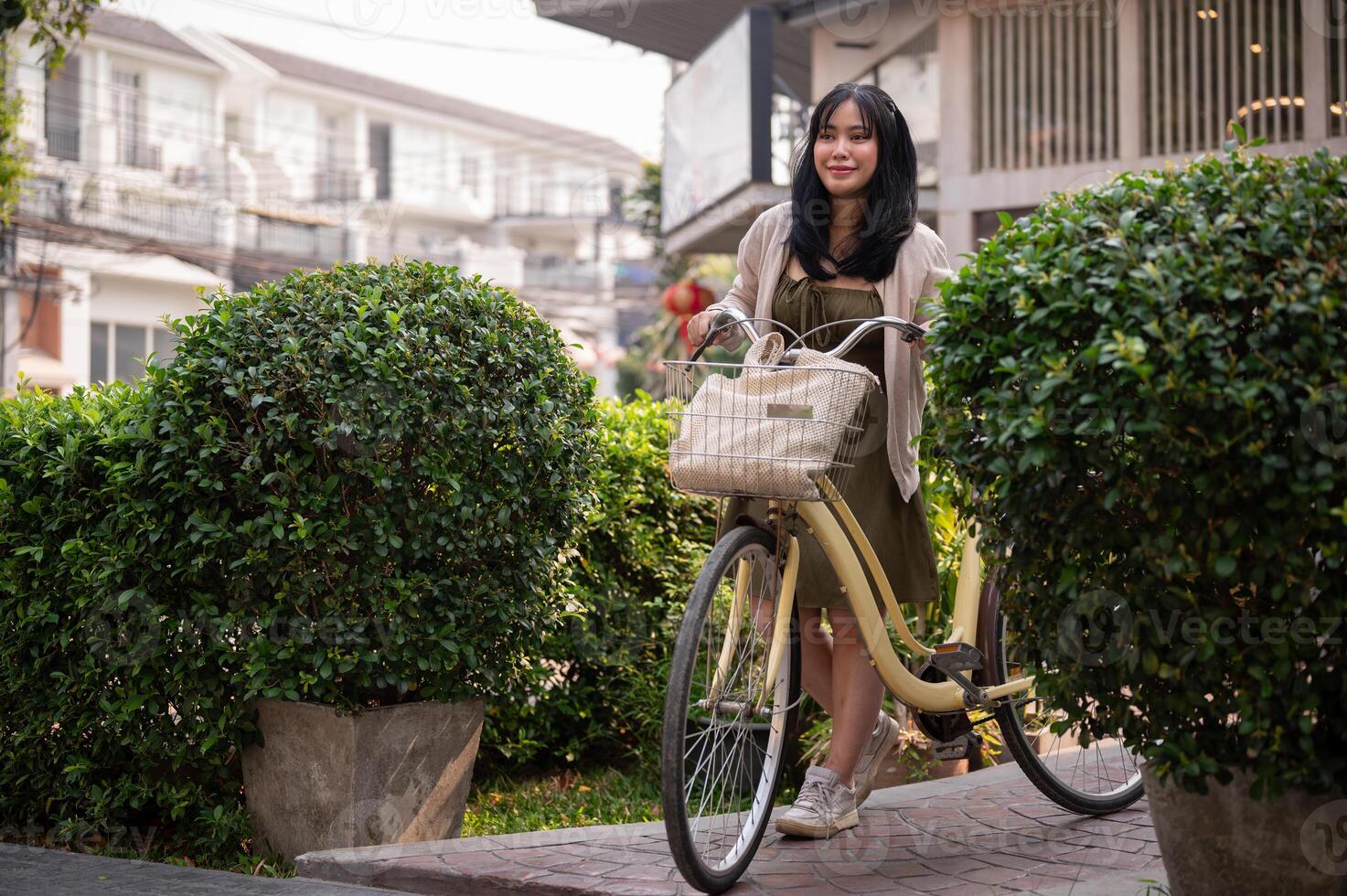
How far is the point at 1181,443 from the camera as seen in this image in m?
2.34

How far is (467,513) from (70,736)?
1.38 m

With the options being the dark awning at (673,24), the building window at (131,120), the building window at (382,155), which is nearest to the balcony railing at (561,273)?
the building window at (382,155)

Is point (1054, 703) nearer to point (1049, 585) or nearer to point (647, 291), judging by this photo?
point (1049, 585)

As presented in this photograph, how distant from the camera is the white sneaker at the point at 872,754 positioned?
357cm

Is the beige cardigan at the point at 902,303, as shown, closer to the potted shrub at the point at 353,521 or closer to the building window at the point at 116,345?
the potted shrub at the point at 353,521

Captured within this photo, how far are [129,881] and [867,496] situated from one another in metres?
2.19

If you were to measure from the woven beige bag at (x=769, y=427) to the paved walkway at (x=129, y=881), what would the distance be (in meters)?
1.34

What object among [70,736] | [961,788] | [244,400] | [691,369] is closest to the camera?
[691,369]

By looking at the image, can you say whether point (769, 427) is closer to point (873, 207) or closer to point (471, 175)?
point (873, 207)

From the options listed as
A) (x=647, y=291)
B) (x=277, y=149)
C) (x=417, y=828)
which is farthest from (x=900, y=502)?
(x=647, y=291)

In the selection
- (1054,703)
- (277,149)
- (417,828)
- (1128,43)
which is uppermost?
(277,149)

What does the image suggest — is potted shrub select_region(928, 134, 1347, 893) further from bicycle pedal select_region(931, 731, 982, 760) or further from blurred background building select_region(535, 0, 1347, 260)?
blurred background building select_region(535, 0, 1347, 260)

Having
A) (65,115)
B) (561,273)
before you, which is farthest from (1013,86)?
(561,273)

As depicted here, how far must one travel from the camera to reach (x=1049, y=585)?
2717 millimetres
